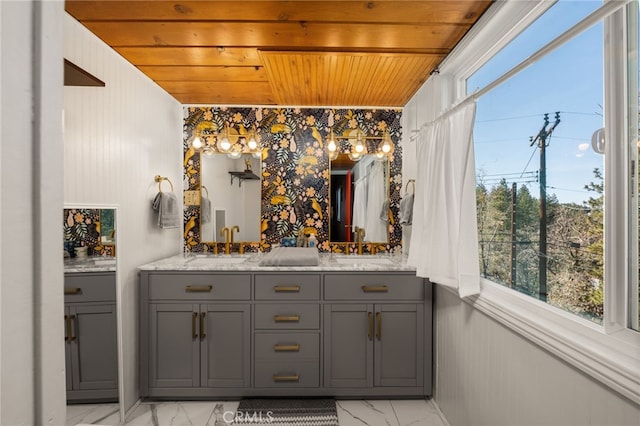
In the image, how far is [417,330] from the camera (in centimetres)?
207

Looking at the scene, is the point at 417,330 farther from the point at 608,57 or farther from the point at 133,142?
the point at 133,142

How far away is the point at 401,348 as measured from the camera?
81.4 inches

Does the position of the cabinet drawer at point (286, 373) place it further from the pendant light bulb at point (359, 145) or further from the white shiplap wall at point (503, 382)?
the pendant light bulb at point (359, 145)

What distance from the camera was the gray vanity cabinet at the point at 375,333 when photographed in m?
2.05

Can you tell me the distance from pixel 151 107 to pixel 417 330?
2.48 m

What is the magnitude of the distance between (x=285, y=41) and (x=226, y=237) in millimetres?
1657

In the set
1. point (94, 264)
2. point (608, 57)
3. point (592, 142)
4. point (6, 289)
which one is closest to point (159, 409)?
point (94, 264)

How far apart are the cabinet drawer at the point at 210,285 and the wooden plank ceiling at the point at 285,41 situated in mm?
1404

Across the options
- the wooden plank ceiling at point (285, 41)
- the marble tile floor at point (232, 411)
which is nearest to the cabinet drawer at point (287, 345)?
the marble tile floor at point (232, 411)

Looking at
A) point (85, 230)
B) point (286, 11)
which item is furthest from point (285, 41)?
point (85, 230)

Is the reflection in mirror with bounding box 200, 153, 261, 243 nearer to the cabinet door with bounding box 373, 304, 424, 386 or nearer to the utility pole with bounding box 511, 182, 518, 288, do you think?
the cabinet door with bounding box 373, 304, 424, 386

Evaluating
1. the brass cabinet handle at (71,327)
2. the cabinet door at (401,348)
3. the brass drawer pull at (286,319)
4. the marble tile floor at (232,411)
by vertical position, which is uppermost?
the brass cabinet handle at (71,327)

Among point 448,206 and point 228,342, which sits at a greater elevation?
point 448,206

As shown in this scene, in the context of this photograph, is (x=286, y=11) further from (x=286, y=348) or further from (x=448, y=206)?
(x=286, y=348)
